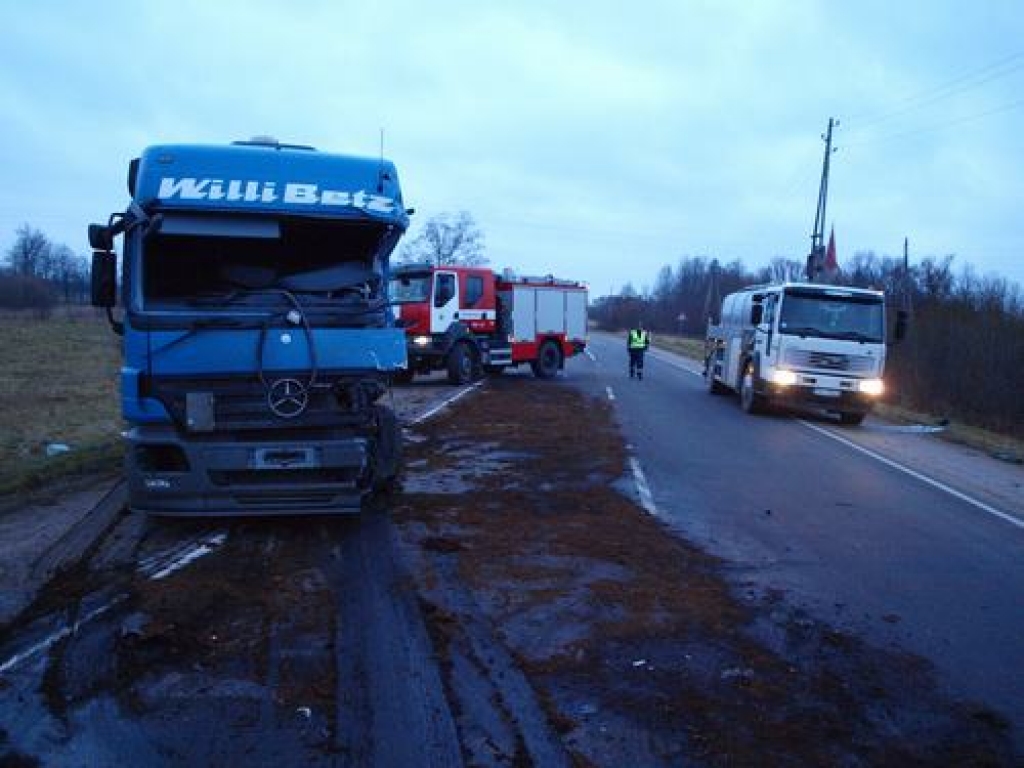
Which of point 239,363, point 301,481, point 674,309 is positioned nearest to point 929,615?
point 301,481

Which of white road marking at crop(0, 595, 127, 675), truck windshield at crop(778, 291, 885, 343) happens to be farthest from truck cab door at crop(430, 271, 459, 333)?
white road marking at crop(0, 595, 127, 675)

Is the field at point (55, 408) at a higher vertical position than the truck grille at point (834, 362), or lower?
lower

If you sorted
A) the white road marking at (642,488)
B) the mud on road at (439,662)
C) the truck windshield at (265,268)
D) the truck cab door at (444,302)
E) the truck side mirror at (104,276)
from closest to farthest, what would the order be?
1. the mud on road at (439,662)
2. the truck side mirror at (104,276)
3. the truck windshield at (265,268)
4. the white road marking at (642,488)
5. the truck cab door at (444,302)

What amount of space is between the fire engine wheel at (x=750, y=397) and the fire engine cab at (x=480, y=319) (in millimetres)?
7441

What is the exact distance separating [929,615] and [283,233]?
595cm

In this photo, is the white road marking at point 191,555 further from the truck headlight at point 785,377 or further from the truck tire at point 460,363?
the truck tire at point 460,363

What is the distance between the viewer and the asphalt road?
5.46 metres

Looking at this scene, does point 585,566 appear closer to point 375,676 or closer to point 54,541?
point 375,676

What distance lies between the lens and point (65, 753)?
147 inches

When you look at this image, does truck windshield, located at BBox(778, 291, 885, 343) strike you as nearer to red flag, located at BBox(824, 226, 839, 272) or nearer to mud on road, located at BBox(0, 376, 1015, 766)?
mud on road, located at BBox(0, 376, 1015, 766)

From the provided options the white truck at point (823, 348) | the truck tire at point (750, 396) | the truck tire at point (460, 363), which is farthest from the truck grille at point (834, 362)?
the truck tire at point (460, 363)

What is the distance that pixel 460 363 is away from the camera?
2362cm

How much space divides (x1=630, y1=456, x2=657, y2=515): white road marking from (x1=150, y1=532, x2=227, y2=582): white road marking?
396cm

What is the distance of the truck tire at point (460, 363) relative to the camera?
2350 cm
